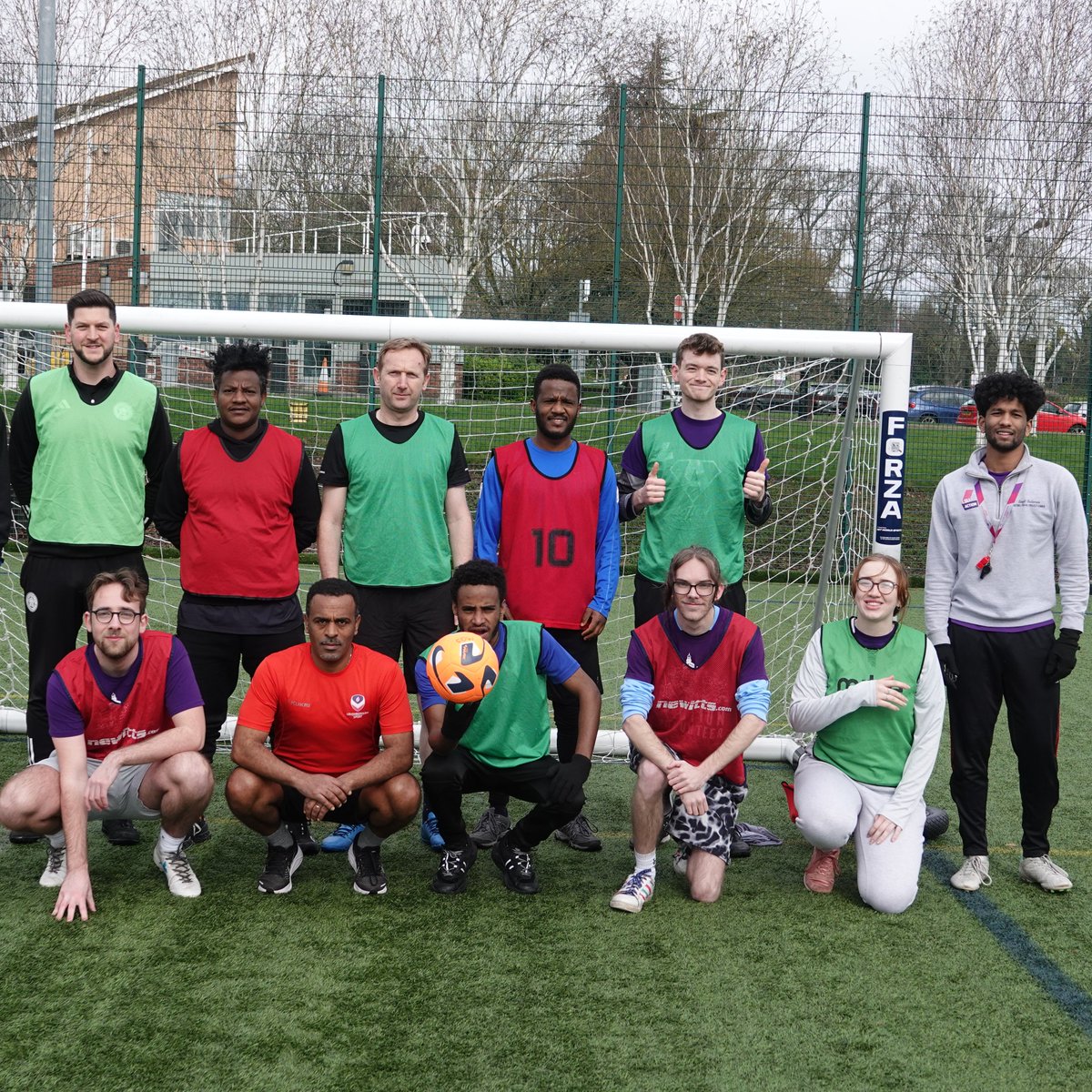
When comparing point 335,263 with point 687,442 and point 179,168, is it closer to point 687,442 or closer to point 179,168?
point 179,168

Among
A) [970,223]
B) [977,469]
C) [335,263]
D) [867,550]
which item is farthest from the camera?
[970,223]

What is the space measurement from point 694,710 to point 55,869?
2180 millimetres

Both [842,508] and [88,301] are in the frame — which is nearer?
[88,301]

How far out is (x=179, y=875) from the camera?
12.7ft

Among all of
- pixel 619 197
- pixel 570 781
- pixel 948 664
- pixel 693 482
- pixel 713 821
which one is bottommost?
pixel 713 821

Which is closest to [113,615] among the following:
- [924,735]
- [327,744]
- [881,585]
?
[327,744]

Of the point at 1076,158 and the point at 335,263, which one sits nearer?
the point at 335,263

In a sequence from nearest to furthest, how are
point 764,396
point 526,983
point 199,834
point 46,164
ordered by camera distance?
point 526,983, point 199,834, point 764,396, point 46,164

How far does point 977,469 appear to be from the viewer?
4125 mm

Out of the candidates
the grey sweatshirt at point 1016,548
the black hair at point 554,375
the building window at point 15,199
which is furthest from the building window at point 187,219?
the grey sweatshirt at point 1016,548

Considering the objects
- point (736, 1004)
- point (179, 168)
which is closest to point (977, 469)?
point (736, 1004)

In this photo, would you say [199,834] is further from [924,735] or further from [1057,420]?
[1057,420]

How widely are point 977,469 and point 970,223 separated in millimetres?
7438

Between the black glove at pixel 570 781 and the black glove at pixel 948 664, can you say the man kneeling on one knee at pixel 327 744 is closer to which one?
the black glove at pixel 570 781
